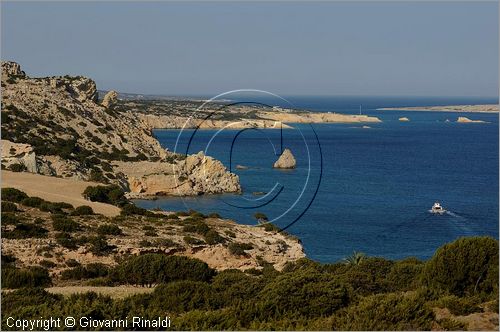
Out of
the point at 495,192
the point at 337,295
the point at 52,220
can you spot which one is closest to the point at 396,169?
the point at 495,192

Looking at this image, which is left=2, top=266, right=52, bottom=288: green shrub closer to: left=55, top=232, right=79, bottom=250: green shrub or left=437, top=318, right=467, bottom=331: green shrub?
left=55, top=232, right=79, bottom=250: green shrub

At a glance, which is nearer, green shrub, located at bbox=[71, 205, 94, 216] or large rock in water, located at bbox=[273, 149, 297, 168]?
green shrub, located at bbox=[71, 205, 94, 216]

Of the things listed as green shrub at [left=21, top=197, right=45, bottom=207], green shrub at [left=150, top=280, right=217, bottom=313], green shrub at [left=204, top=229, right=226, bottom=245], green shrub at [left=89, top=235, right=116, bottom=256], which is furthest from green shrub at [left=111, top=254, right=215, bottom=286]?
green shrub at [left=21, top=197, right=45, bottom=207]

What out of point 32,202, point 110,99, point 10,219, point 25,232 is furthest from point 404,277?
point 110,99

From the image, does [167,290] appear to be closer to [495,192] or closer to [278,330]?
[278,330]

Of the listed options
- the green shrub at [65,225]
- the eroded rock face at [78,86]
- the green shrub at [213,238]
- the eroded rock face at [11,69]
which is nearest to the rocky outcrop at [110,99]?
the eroded rock face at [78,86]

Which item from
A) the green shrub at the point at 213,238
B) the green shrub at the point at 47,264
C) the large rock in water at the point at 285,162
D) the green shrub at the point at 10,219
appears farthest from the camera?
the large rock in water at the point at 285,162

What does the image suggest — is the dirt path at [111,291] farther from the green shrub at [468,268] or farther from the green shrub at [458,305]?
the green shrub at [468,268]
